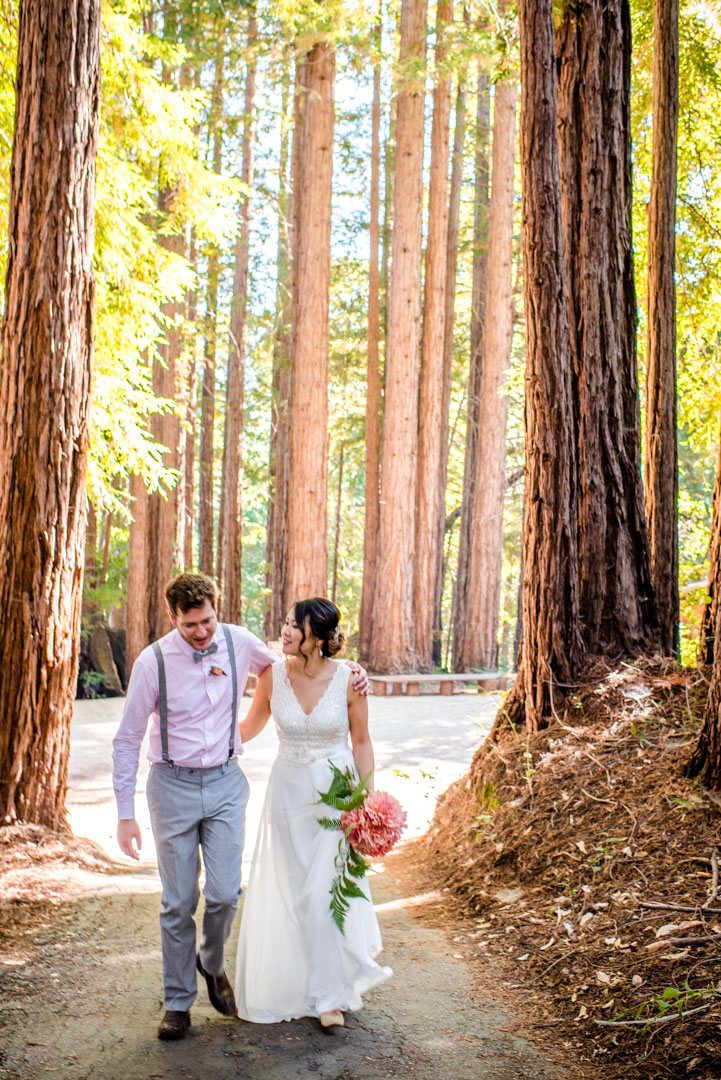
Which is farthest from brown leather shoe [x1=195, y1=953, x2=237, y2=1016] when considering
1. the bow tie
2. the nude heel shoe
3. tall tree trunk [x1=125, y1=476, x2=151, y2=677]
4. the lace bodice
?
tall tree trunk [x1=125, y1=476, x2=151, y2=677]

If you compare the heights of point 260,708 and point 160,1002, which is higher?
point 260,708

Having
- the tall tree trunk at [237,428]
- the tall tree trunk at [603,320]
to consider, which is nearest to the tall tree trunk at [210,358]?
the tall tree trunk at [237,428]

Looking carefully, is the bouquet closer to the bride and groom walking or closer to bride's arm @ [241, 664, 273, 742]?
the bride and groom walking

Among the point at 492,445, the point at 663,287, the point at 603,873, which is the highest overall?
the point at 492,445

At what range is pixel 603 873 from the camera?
17.3ft

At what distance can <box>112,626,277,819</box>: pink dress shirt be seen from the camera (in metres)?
4.16

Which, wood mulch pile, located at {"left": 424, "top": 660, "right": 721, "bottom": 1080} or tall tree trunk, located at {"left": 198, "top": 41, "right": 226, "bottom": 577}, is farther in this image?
tall tree trunk, located at {"left": 198, "top": 41, "right": 226, "bottom": 577}

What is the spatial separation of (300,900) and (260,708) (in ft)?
2.79

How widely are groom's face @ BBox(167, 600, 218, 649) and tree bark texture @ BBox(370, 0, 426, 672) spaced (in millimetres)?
15017

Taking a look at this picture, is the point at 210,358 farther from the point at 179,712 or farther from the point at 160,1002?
the point at 160,1002

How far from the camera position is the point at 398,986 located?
4.71 metres

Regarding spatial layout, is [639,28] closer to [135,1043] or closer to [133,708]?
[133,708]

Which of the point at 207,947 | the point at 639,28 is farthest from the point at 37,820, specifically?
the point at 639,28

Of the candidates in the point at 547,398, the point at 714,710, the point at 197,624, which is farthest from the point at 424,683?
the point at 197,624
